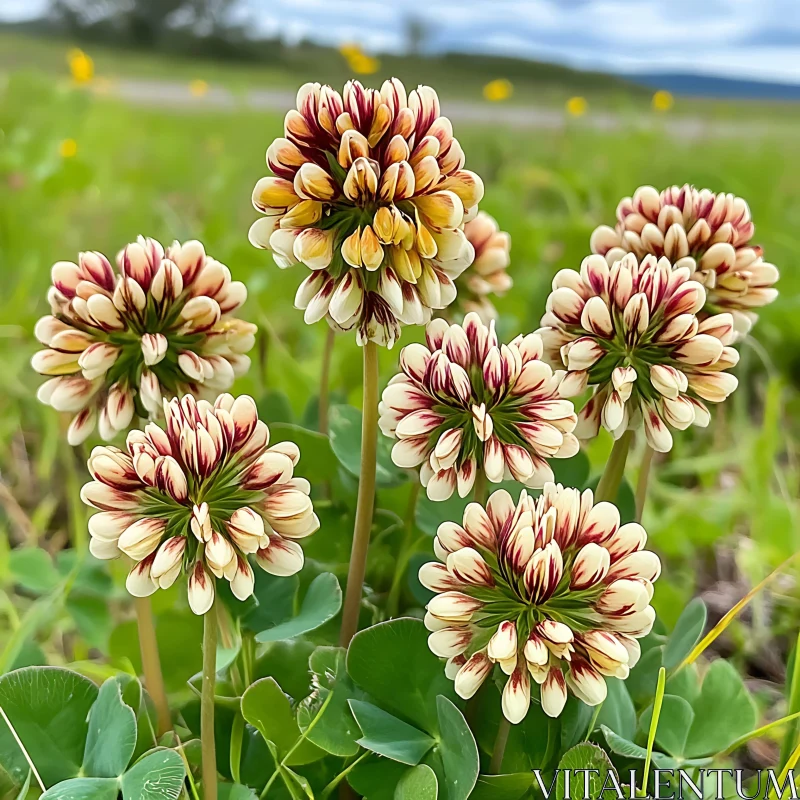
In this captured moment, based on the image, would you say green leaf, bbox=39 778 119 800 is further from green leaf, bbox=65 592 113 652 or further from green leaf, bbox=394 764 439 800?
green leaf, bbox=65 592 113 652

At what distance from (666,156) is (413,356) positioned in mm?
2196

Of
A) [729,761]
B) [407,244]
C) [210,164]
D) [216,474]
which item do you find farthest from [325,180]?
[210,164]

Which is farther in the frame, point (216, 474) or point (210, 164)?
point (210, 164)

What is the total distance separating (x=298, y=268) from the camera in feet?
5.18

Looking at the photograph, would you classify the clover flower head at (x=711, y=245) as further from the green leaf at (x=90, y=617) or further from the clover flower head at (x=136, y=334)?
the green leaf at (x=90, y=617)

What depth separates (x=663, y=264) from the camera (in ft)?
1.64

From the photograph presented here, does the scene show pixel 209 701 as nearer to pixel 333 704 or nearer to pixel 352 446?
pixel 333 704

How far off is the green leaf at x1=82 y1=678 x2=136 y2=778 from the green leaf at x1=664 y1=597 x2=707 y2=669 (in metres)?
0.39

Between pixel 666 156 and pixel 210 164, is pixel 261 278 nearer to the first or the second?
pixel 210 164

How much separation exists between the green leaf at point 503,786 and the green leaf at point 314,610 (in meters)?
0.14

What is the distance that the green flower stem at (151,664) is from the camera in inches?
22.4

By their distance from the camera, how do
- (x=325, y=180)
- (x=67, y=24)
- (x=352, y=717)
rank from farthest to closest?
(x=67, y=24) → (x=352, y=717) → (x=325, y=180)

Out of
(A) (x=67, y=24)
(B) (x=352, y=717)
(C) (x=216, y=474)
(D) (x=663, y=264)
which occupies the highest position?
(A) (x=67, y=24)

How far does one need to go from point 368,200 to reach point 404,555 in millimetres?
319
